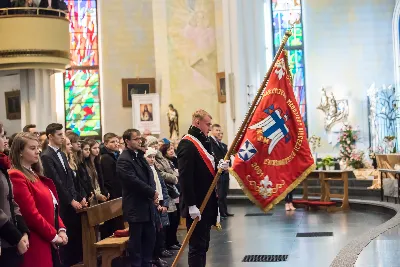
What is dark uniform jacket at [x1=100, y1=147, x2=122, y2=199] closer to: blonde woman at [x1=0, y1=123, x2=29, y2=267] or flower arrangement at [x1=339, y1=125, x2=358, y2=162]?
blonde woman at [x1=0, y1=123, x2=29, y2=267]

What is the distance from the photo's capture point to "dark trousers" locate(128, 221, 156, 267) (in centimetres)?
916

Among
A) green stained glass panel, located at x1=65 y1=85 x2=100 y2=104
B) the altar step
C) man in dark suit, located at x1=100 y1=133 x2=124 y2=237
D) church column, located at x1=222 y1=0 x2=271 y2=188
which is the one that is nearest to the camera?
man in dark suit, located at x1=100 y1=133 x2=124 y2=237

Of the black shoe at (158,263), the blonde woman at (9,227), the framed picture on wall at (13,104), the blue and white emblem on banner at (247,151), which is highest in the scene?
the framed picture on wall at (13,104)

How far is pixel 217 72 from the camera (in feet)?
80.1

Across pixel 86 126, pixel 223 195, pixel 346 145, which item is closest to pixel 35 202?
pixel 223 195

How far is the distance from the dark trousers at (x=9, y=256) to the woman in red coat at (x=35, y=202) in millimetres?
317

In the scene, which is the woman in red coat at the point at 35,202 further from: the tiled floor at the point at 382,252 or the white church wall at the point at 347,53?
the white church wall at the point at 347,53

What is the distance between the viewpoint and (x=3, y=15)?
2112cm

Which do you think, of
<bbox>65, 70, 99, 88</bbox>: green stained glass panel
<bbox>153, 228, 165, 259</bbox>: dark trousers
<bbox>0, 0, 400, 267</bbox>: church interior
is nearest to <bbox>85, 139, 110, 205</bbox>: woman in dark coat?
<bbox>153, 228, 165, 259</bbox>: dark trousers

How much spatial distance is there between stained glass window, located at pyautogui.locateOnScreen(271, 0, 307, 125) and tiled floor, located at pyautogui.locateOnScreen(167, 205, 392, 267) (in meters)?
9.87

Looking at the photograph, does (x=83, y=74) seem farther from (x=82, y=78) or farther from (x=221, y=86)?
(x=221, y=86)

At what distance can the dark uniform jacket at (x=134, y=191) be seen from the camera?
9.12 metres

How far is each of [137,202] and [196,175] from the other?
1.05m

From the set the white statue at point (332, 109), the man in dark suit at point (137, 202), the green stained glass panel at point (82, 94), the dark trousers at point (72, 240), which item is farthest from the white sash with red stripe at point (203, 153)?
the green stained glass panel at point (82, 94)
